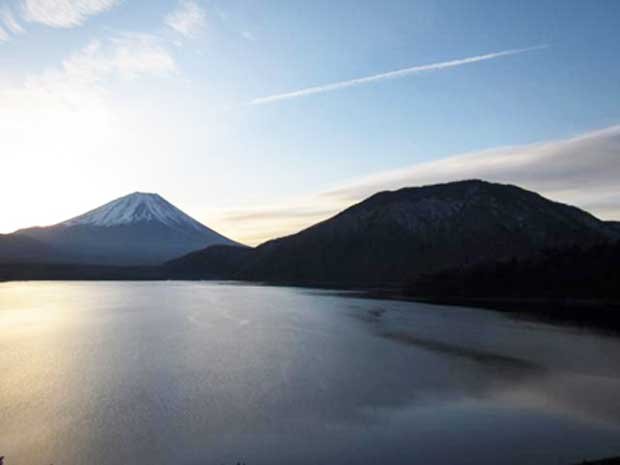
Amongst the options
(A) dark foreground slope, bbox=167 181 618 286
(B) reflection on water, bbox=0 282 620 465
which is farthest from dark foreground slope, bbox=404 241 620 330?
(A) dark foreground slope, bbox=167 181 618 286

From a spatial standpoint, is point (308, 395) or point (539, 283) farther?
point (539, 283)

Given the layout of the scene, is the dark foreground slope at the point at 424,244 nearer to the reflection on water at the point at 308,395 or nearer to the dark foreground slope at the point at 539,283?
the dark foreground slope at the point at 539,283

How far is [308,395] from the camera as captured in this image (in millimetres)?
26516

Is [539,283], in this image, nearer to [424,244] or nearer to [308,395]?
[424,244]

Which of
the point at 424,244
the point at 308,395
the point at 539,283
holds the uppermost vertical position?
the point at 424,244

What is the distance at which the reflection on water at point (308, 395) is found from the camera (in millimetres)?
18672

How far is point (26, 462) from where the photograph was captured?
17.3 m

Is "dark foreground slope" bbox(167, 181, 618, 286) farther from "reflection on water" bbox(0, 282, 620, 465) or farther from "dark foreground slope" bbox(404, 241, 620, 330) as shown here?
"reflection on water" bbox(0, 282, 620, 465)

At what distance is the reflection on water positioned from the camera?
18.7 meters

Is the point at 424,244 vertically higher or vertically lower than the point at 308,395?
higher

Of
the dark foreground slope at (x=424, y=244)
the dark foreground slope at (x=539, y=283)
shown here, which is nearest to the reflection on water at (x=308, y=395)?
the dark foreground slope at (x=539, y=283)

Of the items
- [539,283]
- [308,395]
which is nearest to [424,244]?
[539,283]

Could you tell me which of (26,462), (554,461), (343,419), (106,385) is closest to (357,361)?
(343,419)

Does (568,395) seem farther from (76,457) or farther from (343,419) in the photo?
(76,457)
